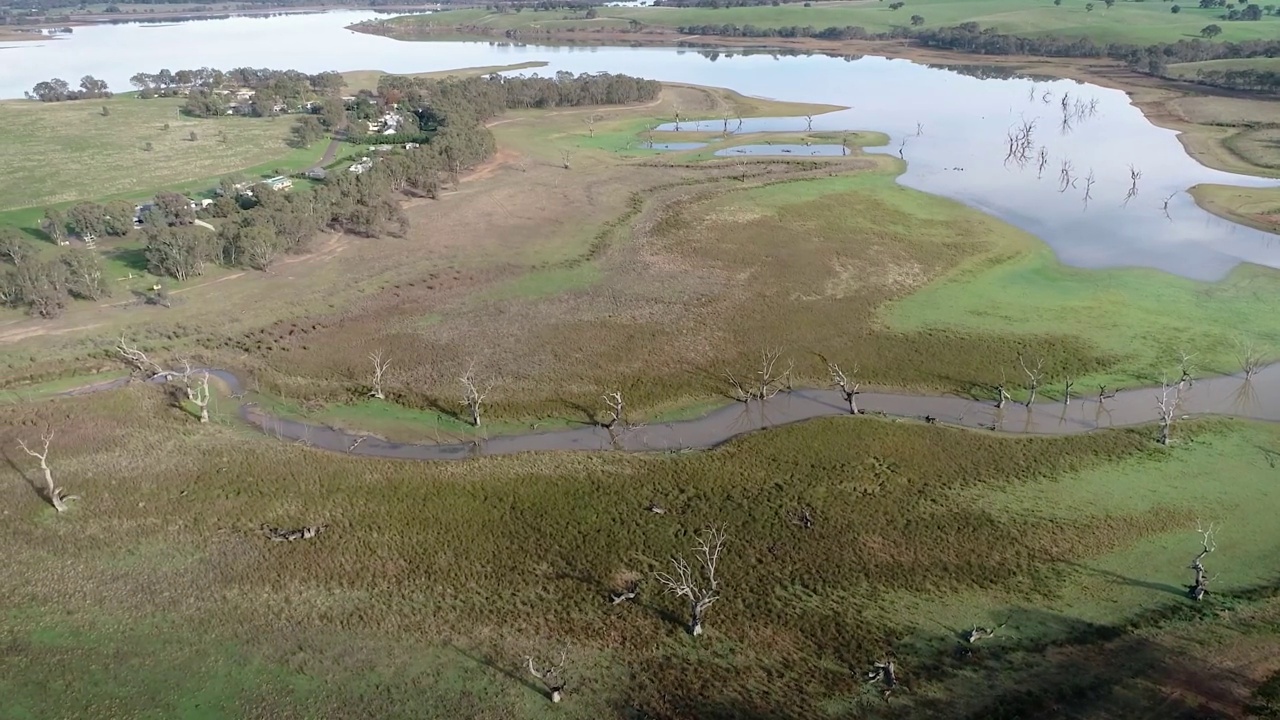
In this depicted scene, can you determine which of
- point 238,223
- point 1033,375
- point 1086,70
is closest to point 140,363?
point 238,223

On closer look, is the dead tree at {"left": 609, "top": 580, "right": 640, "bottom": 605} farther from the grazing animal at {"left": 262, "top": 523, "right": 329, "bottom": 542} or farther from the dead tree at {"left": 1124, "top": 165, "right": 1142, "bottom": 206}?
the dead tree at {"left": 1124, "top": 165, "right": 1142, "bottom": 206}

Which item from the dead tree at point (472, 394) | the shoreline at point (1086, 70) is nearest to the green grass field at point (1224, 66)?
the shoreline at point (1086, 70)

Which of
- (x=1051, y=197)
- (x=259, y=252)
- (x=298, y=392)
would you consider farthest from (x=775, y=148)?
Result: (x=298, y=392)

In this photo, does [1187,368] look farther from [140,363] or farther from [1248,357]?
[140,363]

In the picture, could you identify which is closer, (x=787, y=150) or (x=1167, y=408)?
(x=1167, y=408)

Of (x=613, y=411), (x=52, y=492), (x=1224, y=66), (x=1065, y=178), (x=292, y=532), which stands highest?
(x=1224, y=66)

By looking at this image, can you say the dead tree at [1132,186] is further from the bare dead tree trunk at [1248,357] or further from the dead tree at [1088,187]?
the bare dead tree trunk at [1248,357]
